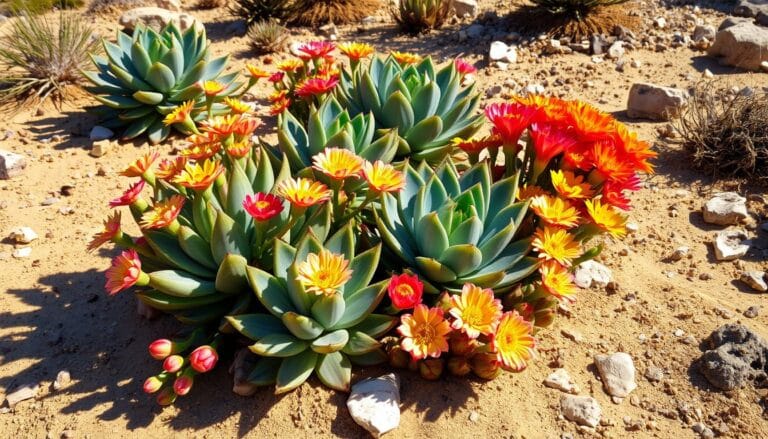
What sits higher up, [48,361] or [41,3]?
[41,3]

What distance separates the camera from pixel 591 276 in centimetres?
311

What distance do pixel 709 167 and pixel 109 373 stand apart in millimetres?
4086

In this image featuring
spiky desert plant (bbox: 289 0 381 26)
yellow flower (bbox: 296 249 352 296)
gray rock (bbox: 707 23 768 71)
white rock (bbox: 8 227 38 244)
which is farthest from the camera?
spiky desert plant (bbox: 289 0 381 26)

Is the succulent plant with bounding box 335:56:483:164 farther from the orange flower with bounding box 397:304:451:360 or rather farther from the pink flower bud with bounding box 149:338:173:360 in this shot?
the pink flower bud with bounding box 149:338:173:360

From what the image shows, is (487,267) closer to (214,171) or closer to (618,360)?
(618,360)

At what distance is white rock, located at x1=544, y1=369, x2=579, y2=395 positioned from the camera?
2471mm

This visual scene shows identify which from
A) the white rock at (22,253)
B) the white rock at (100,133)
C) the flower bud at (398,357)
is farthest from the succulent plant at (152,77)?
the flower bud at (398,357)

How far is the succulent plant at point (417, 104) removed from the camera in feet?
10.5

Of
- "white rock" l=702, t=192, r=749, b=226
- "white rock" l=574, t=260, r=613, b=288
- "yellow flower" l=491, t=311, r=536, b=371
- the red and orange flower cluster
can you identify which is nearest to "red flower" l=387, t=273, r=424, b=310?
the red and orange flower cluster

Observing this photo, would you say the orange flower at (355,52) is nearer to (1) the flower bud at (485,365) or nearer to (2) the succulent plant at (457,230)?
(2) the succulent plant at (457,230)

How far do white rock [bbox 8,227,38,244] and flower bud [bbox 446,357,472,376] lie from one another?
2.80m

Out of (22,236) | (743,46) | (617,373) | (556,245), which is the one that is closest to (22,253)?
(22,236)

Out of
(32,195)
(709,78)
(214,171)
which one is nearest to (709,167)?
(709,78)

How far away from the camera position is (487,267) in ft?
7.79
